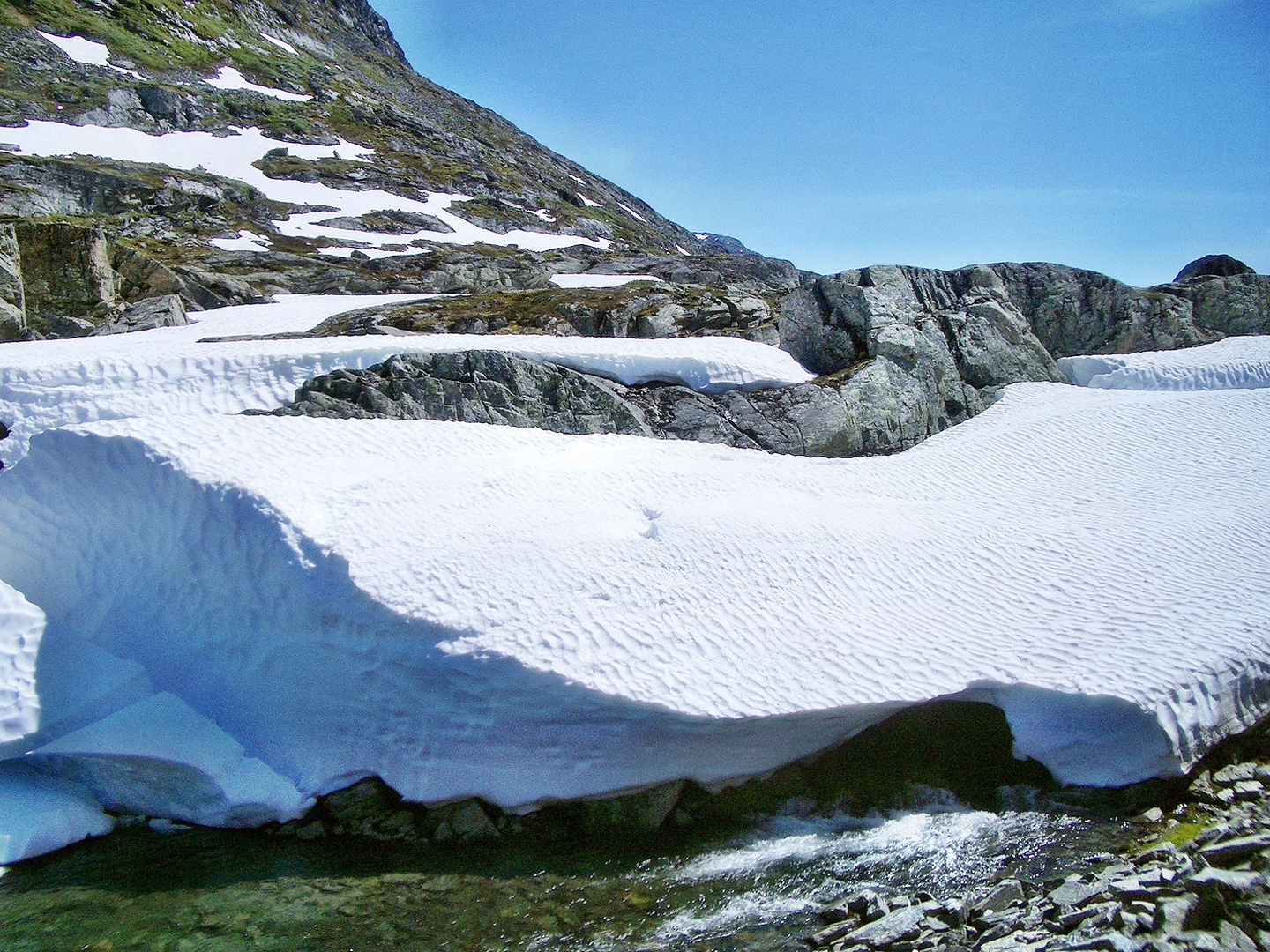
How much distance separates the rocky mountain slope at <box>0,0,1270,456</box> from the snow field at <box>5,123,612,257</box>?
1.07 ft

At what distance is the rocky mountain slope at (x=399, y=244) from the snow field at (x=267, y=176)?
0.33m

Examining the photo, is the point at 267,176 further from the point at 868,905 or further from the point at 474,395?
the point at 868,905

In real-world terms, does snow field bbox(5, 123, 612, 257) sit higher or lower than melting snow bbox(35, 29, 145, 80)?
lower

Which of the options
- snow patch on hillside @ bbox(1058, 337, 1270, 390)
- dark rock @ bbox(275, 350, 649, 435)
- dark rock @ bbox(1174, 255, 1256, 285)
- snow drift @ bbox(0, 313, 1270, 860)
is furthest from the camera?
dark rock @ bbox(1174, 255, 1256, 285)

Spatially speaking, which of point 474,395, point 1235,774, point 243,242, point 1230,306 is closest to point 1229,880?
point 1235,774

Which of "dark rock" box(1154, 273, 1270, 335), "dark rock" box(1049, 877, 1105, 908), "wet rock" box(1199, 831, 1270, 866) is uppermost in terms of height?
"dark rock" box(1154, 273, 1270, 335)

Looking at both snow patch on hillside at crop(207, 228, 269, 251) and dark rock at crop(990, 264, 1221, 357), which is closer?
dark rock at crop(990, 264, 1221, 357)

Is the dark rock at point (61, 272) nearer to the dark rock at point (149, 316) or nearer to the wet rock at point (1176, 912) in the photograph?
the dark rock at point (149, 316)

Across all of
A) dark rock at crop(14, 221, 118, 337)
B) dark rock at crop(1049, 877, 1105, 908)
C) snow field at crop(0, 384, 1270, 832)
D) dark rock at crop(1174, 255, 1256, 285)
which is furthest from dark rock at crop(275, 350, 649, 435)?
dark rock at crop(1174, 255, 1256, 285)

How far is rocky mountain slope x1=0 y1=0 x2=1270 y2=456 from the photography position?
15891 mm

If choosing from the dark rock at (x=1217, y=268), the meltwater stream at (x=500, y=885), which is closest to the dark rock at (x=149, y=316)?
the meltwater stream at (x=500, y=885)

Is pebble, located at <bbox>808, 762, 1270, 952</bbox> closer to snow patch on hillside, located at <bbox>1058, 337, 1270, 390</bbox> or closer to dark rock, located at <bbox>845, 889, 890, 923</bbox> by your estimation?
dark rock, located at <bbox>845, 889, 890, 923</bbox>

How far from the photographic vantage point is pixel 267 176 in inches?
2753

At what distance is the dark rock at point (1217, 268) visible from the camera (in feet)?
73.1
